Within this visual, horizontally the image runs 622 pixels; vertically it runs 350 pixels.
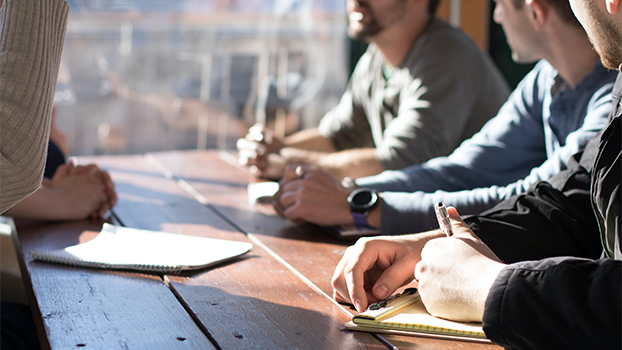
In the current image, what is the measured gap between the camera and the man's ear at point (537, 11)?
131cm

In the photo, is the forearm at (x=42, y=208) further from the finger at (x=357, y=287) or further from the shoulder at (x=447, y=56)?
the shoulder at (x=447, y=56)

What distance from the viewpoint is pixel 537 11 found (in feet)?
4.35

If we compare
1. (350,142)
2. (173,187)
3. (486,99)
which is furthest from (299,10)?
(173,187)

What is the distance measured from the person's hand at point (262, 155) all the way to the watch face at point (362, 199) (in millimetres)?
580

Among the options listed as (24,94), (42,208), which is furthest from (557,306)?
(42,208)

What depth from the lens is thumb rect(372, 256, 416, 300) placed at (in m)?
0.82

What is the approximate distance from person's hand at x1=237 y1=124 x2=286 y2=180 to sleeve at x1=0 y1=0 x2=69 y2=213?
1.03 m

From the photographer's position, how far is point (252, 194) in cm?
155

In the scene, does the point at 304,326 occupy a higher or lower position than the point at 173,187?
higher

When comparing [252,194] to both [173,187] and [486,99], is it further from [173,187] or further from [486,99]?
[486,99]

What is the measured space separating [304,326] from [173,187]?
1.00 m

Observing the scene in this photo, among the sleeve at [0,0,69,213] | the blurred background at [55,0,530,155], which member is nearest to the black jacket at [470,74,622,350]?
the sleeve at [0,0,69,213]

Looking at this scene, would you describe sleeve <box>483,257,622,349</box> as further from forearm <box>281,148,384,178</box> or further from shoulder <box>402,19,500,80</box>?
shoulder <box>402,19,500,80</box>

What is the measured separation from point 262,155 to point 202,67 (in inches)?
103
